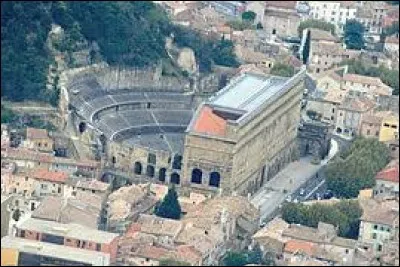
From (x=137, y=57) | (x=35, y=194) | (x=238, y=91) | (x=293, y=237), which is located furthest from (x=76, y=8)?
(x=293, y=237)

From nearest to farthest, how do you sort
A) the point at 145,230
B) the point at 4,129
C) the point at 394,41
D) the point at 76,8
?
the point at 145,230 < the point at 4,129 < the point at 76,8 < the point at 394,41

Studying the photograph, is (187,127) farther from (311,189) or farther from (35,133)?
(35,133)

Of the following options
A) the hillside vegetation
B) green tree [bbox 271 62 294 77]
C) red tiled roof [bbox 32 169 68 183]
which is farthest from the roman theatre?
red tiled roof [bbox 32 169 68 183]

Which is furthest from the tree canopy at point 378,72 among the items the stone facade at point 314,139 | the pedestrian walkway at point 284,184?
the stone facade at point 314,139

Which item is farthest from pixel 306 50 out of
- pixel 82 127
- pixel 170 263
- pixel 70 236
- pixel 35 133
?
pixel 170 263

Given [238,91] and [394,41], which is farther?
[394,41]

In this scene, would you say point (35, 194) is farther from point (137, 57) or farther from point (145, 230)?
point (137, 57)
